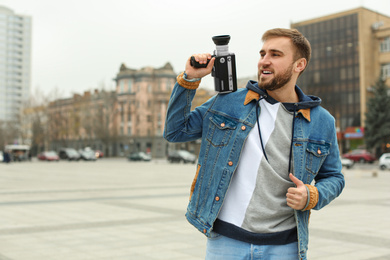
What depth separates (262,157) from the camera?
7.52 feet

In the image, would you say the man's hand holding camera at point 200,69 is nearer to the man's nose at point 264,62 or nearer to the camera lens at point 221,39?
the camera lens at point 221,39

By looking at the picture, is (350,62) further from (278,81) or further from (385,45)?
(278,81)

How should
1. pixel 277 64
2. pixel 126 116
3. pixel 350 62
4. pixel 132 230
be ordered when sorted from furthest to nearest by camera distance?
pixel 126 116 < pixel 350 62 < pixel 132 230 < pixel 277 64

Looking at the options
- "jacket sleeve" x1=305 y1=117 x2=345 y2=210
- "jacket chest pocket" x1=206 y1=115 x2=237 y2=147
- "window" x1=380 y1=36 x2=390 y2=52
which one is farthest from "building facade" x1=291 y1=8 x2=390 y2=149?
"jacket chest pocket" x1=206 y1=115 x2=237 y2=147

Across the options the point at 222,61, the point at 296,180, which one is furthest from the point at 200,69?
the point at 296,180

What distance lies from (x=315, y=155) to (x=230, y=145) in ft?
1.51

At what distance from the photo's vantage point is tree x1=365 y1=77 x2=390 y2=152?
52.9 metres

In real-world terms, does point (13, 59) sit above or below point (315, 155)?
above

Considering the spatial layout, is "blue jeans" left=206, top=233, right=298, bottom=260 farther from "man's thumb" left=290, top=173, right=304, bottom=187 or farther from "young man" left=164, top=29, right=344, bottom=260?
"man's thumb" left=290, top=173, right=304, bottom=187

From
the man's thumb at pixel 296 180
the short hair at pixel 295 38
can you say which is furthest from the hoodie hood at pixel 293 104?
the man's thumb at pixel 296 180

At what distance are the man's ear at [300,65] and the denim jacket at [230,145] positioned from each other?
0.74ft

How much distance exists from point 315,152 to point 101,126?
81.2 meters

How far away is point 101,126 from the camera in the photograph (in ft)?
268

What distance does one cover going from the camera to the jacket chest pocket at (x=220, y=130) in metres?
2.38
